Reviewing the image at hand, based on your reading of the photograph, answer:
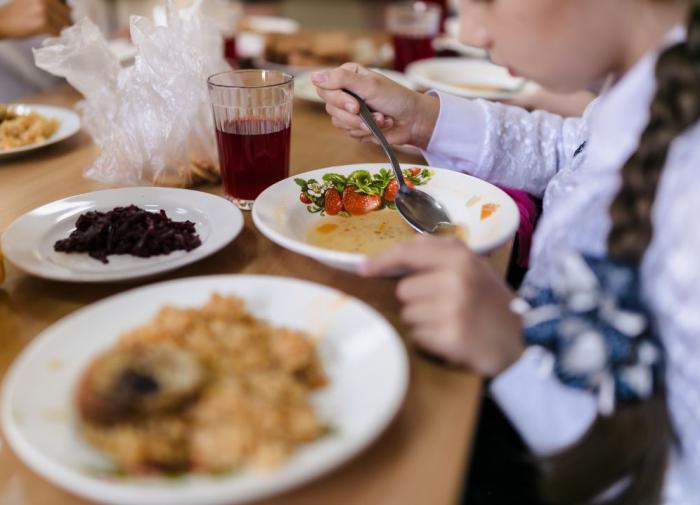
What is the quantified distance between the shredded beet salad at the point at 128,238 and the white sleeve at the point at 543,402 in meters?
0.46

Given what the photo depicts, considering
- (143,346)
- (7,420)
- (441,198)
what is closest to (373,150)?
(441,198)

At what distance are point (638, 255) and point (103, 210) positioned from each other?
765mm

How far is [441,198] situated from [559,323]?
1.33 ft

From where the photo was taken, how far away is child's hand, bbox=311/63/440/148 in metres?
1.14

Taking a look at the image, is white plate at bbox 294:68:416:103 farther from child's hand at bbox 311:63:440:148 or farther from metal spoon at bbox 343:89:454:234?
metal spoon at bbox 343:89:454:234

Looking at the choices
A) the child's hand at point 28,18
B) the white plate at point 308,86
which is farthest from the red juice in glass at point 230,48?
the child's hand at point 28,18

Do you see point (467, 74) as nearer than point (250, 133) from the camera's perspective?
No

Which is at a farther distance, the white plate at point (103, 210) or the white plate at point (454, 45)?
the white plate at point (454, 45)

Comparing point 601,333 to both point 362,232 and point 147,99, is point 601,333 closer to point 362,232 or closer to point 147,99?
point 362,232

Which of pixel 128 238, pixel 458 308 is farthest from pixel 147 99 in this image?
pixel 458 308

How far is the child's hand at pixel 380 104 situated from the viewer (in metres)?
1.14

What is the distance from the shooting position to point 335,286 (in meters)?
0.82

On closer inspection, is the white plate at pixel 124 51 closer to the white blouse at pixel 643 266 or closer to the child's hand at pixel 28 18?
the child's hand at pixel 28 18

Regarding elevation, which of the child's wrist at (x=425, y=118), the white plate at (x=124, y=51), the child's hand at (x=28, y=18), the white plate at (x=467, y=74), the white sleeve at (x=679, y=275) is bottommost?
the white plate at (x=124, y=51)
